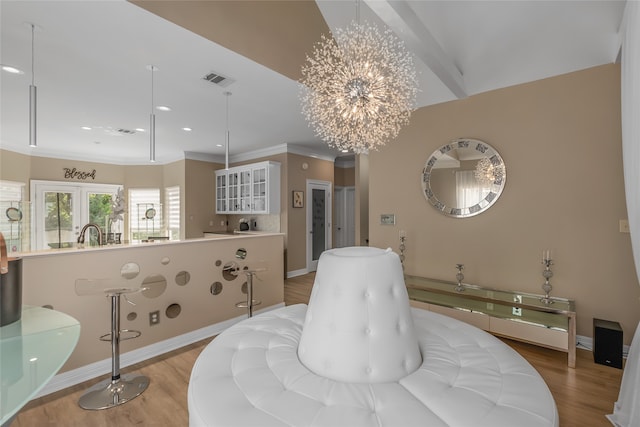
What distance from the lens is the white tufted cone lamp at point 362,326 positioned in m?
1.20

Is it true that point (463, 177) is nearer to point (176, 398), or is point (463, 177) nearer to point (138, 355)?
point (176, 398)

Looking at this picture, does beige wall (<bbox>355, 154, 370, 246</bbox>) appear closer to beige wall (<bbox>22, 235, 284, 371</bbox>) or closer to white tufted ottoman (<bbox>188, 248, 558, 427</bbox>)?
beige wall (<bbox>22, 235, 284, 371</bbox>)

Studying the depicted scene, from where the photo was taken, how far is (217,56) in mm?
2611

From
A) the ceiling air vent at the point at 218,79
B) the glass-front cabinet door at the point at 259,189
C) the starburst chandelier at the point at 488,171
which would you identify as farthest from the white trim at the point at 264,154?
the starburst chandelier at the point at 488,171

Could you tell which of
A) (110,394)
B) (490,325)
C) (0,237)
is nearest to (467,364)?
(490,325)

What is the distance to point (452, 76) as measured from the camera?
117 inches

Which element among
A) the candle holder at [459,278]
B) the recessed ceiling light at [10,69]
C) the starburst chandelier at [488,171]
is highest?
the recessed ceiling light at [10,69]

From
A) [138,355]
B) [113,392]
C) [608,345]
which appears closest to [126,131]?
[138,355]

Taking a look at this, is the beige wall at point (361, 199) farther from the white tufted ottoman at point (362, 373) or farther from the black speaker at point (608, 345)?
the white tufted ottoman at point (362, 373)

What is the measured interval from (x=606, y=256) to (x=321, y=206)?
4666 millimetres

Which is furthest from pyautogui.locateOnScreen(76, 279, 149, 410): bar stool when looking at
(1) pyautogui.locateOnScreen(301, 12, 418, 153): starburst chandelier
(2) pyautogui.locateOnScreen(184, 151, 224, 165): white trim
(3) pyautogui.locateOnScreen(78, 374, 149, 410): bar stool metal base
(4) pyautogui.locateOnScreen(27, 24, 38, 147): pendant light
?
(2) pyautogui.locateOnScreen(184, 151, 224, 165): white trim

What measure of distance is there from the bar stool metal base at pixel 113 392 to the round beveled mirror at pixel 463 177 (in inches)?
137

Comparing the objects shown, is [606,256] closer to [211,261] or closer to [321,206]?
[211,261]

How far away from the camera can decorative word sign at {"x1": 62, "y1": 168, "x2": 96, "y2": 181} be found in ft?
20.5
